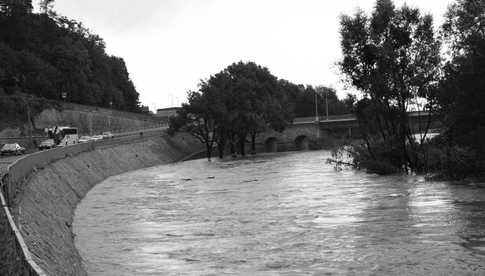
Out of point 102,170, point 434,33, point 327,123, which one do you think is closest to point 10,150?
point 102,170

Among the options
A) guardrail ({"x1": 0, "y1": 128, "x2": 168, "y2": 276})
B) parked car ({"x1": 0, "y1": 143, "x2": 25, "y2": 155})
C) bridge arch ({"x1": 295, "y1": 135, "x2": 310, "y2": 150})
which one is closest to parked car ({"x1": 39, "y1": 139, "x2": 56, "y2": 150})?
parked car ({"x1": 0, "y1": 143, "x2": 25, "y2": 155})

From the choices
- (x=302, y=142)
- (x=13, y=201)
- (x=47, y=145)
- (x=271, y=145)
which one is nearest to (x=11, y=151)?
(x=47, y=145)

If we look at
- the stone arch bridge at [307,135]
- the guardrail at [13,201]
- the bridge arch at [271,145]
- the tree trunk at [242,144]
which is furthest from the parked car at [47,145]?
the bridge arch at [271,145]

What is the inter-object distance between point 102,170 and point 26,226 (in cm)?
4528

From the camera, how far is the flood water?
1819cm

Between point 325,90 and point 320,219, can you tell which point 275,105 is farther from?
point 325,90

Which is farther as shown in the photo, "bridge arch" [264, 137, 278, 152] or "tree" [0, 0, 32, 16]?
"bridge arch" [264, 137, 278, 152]

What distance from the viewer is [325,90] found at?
197 m

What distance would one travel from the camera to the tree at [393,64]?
45562 millimetres

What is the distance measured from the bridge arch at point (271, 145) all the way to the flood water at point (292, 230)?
82.9 meters

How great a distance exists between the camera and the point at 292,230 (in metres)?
24.4

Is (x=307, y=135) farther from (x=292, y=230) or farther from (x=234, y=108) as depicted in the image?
(x=292, y=230)

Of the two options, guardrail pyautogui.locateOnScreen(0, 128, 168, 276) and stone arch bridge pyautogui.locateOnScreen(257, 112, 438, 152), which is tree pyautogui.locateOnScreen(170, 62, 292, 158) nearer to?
stone arch bridge pyautogui.locateOnScreen(257, 112, 438, 152)

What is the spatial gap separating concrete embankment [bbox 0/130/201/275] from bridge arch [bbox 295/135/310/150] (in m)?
49.5
